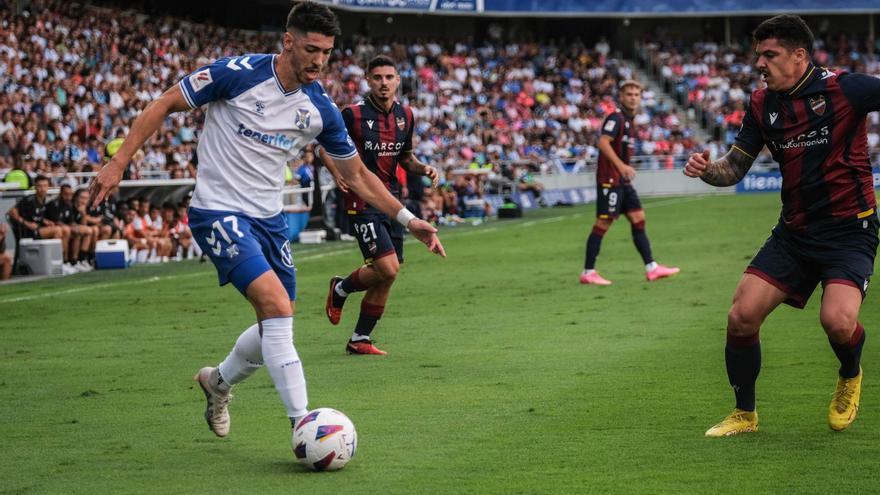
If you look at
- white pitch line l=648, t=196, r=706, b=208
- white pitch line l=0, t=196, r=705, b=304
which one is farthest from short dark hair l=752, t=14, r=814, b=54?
white pitch line l=648, t=196, r=706, b=208

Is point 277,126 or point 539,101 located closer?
point 277,126

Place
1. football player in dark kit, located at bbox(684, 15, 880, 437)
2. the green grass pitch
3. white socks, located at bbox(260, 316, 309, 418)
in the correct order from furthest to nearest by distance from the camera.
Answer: football player in dark kit, located at bbox(684, 15, 880, 437) < white socks, located at bbox(260, 316, 309, 418) < the green grass pitch

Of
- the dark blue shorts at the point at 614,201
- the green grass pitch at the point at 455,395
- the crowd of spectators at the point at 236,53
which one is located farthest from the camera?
the crowd of spectators at the point at 236,53

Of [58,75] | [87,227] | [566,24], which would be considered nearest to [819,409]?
[87,227]

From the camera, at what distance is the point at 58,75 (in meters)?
30.1

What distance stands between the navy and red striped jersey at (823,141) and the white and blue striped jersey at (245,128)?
8.37ft

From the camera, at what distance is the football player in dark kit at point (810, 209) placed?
7.10m

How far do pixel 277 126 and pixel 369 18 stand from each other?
167 ft

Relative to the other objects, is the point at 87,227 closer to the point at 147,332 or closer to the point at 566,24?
the point at 147,332

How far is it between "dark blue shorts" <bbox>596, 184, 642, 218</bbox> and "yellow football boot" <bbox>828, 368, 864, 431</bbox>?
948cm

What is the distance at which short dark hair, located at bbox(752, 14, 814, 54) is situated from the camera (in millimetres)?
7051

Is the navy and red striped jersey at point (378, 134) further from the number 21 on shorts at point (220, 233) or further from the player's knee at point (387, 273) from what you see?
the number 21 on shorts at point (220, 233)

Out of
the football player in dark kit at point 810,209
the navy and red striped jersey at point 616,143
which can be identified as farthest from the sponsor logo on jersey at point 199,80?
the navy and red striped jersey at point 616,143

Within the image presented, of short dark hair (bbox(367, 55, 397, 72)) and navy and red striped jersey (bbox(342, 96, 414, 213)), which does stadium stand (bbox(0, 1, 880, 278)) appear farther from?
short dark hair (bbox(367, 55, 397, 72))
